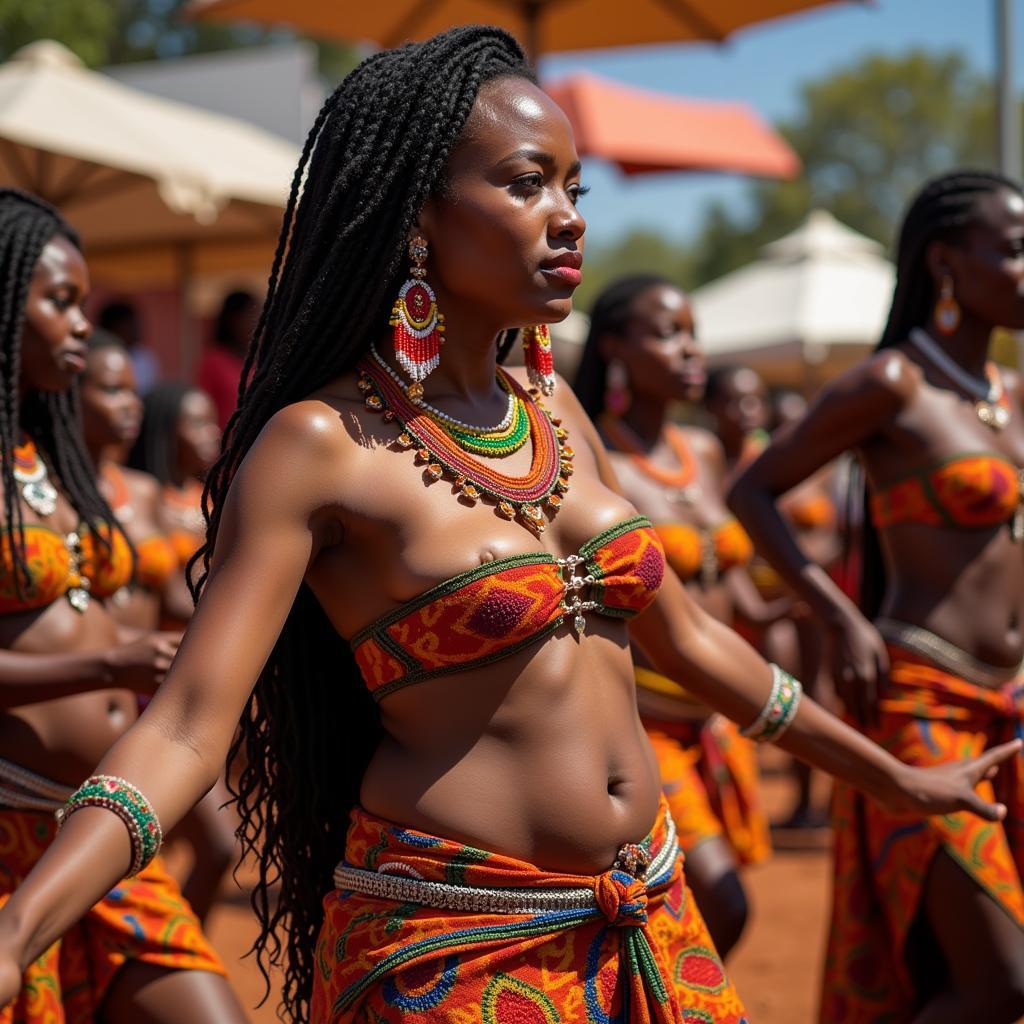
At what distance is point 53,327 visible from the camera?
3.76m

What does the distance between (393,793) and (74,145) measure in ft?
25.3

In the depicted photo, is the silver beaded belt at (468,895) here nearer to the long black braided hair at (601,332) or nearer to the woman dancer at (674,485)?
the woman dancer at (674,485)


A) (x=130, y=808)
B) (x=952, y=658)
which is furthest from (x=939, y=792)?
(x=130, y=808)

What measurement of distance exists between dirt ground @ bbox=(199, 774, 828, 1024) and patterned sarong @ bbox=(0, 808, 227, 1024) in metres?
2.10

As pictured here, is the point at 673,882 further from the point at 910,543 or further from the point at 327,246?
the point at 910,543

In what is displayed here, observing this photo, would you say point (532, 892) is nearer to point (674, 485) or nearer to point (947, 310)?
point (947, 310)

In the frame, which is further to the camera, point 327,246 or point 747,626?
point 747,626

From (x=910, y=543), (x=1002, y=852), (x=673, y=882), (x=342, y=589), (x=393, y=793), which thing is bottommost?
(x=1002, y=852)

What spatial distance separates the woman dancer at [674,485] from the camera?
17.4 ft

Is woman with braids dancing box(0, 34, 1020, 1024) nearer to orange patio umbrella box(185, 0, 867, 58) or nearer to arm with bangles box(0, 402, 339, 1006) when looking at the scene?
arm with bangles box(0, 402, 339, 1006)

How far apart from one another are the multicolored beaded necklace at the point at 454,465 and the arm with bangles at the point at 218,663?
0.12m

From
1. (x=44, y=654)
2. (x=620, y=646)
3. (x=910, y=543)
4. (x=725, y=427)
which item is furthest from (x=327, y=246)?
(x=725, y=427)

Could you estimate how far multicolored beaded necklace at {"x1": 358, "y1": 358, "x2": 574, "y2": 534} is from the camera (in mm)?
2463

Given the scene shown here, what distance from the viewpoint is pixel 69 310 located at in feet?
12.5
